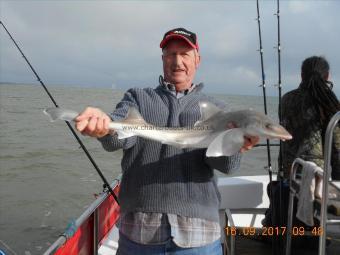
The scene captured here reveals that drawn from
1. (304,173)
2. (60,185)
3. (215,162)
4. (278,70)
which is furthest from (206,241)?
(60,185)

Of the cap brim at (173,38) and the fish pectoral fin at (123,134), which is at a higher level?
the cap brim at (173,38)

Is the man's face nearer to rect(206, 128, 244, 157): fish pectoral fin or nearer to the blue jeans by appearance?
rect(206, 128, 244, 157): fish pectoral fin

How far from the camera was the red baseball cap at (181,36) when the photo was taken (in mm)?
2574

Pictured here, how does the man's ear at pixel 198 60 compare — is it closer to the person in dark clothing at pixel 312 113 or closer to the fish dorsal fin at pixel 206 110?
the fish dorsal fin at pixel 206 110

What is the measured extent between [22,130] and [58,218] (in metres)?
14.8

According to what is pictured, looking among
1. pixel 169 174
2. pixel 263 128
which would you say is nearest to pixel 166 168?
pixel 169 174

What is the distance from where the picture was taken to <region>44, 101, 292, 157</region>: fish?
7.02ft

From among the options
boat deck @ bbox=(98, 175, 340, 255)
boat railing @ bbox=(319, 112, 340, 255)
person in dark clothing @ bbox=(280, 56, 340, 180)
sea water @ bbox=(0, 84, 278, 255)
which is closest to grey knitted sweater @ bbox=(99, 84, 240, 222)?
boat railing @ bbox=(319, 112, 340, 255)

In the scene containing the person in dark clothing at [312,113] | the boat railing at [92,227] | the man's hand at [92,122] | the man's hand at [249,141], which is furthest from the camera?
the person in dark clothing at [312,113]

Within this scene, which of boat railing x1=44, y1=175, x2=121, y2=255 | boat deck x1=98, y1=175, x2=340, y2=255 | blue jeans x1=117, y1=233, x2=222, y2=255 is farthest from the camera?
boat deck x1=98, y1=175, x2=340, y2=255

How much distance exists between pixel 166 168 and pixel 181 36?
3.03ft

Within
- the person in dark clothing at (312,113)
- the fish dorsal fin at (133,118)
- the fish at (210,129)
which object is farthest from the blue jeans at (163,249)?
the person in dark clothing at (312,113)

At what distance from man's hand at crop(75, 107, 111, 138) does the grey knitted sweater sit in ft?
0.50

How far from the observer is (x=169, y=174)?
2424mm
